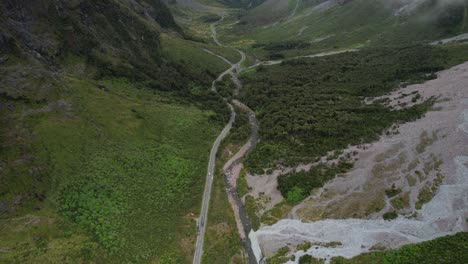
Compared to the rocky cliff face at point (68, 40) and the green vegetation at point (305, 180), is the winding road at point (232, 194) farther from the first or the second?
the rocky cliff face at point (68, 40)

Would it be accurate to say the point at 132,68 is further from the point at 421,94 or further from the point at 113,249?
the point at 421,94

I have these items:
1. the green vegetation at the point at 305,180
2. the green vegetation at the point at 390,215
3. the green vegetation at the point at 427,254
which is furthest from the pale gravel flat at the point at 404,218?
the green vegetation at the point at 305,180

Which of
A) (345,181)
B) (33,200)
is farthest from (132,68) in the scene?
(345,181)

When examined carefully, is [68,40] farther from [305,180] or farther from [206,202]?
[305,180]

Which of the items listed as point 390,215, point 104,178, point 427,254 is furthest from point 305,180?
point 104,178

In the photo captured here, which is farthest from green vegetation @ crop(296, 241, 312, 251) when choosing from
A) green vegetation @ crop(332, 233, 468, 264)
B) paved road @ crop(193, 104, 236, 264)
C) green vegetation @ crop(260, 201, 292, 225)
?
paved road @ crop(193, 104, 236, 264)

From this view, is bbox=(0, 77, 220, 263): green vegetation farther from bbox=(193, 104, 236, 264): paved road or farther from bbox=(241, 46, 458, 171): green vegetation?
bbox=(241, 46, 458, 171): green vegetation
